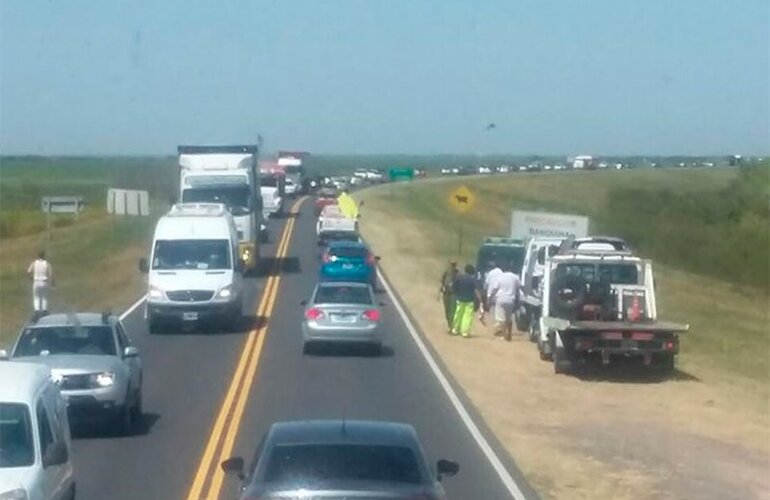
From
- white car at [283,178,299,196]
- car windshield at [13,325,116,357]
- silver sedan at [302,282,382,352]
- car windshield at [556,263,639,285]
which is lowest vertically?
white car at [283,178,299,196]

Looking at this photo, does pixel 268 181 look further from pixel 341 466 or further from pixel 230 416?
pixel 341 466

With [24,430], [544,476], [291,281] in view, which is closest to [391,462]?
[24,430]

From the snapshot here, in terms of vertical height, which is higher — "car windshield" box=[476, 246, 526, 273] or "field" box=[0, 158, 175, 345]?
"car windshield" box=[476, 246, 526, 273]

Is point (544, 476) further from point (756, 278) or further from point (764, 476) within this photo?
point (756, 278)

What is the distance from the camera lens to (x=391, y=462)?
11031 mm

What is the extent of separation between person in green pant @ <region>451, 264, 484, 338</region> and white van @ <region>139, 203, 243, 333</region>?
5.05 meters

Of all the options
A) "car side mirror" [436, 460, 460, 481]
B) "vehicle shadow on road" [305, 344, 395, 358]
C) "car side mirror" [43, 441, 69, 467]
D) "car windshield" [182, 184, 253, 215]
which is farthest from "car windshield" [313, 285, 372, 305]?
"car side mirror" [436, 460, 460, 481]

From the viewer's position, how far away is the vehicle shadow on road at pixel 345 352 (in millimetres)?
34312

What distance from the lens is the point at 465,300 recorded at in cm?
3800

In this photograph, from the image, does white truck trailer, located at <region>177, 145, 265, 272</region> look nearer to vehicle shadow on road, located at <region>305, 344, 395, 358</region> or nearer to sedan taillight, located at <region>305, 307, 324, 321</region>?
vehicle shadow on road, located at <region>305, 344, 395, 358</region>

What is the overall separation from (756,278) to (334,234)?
63.5ft

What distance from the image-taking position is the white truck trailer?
51375 millimetres

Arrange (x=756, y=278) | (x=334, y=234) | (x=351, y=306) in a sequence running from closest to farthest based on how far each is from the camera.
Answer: (x=351, y=306) → (x=334, y=234) → (x=756, y=278)

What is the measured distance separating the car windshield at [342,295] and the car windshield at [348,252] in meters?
15.7
